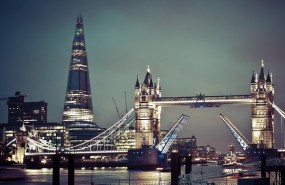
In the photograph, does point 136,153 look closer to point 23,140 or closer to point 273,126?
point 273,126

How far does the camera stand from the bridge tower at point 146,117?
153375 mm

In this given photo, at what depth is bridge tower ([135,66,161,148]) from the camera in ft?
503

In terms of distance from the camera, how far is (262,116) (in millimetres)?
147750

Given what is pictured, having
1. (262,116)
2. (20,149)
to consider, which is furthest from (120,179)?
(20,149)

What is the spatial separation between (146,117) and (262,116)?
1043 inches

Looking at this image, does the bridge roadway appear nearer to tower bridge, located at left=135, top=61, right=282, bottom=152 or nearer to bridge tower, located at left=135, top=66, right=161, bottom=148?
tower bridge, located at left=135, top=61, right=282, bottom=152

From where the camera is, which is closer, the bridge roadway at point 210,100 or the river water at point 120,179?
the river water at point 120,179

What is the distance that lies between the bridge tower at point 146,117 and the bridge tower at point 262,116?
23276mm

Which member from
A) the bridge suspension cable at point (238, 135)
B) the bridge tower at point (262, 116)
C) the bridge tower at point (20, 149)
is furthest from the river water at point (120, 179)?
the bridge tower at point (20, 149)

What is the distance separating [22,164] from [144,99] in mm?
45926

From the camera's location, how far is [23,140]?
18975cm

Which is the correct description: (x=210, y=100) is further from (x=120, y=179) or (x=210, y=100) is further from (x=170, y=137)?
(x=120, y=179)

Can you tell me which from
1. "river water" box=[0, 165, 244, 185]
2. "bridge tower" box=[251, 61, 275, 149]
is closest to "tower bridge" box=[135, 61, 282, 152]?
"bridge tower" box=[251, 61, 275, 149]

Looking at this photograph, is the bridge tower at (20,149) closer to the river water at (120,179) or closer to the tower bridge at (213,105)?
the tower bridge at (213,105)
